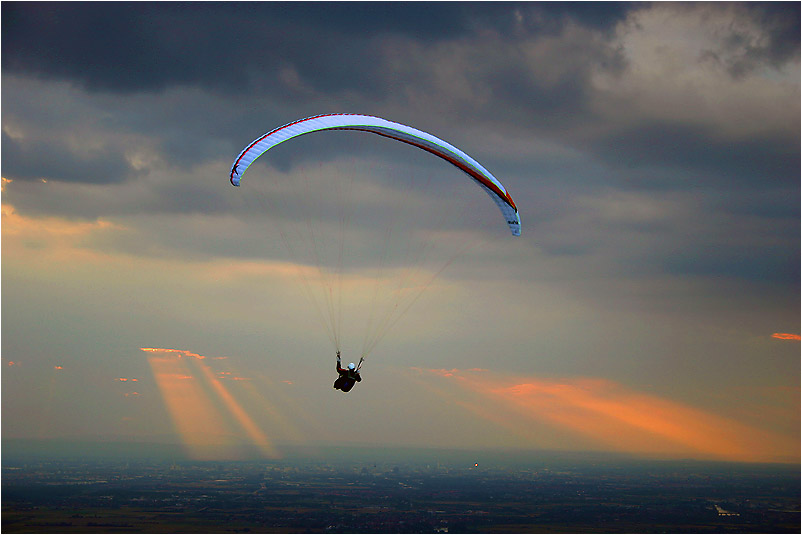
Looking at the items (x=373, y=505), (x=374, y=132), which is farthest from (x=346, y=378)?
(x=373, y=505)

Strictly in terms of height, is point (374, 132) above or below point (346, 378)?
above

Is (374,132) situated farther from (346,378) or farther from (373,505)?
(373,505)

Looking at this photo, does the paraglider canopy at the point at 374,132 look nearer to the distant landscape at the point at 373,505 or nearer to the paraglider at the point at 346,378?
the paraglider at the point at 346,378

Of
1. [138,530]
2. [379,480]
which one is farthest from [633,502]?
[138,530]

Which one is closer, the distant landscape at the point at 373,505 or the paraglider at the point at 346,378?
the paraglider at the point at 346,378

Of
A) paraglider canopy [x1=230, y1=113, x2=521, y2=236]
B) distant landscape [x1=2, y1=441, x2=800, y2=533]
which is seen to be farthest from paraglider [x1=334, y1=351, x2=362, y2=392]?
distant landscape [x1=2, y1=441, x2=800, y2=533]

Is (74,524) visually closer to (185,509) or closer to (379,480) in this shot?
(185,509)

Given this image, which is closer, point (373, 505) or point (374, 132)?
point (374, 132)

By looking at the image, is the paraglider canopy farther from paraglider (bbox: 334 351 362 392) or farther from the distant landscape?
the distant landscape

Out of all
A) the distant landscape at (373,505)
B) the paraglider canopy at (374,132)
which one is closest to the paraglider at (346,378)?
→ the paraglider canopy at (374,132)

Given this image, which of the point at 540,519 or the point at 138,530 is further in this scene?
the point at 540,519

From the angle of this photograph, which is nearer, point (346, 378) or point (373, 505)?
point (346, 378)
